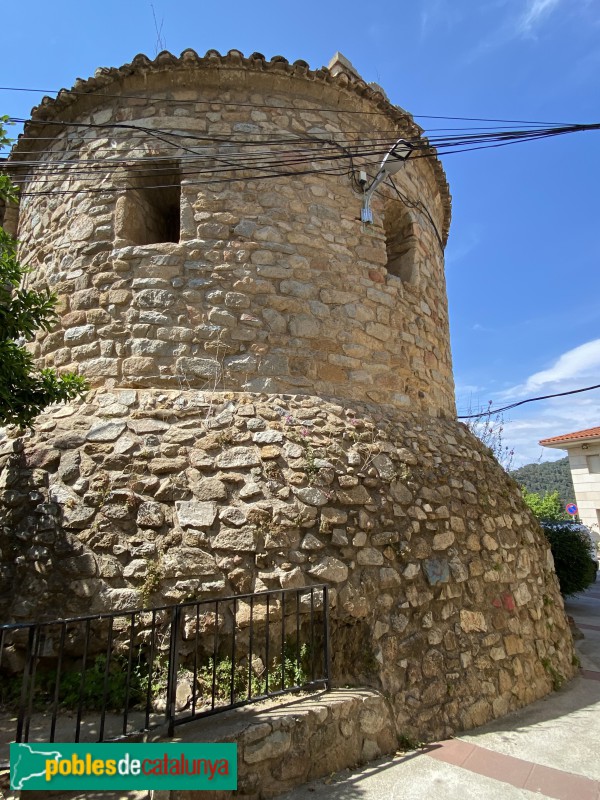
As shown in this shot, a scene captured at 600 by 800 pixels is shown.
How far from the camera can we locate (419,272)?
5.91 meters

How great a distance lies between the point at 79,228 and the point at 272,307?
2146 millimetres

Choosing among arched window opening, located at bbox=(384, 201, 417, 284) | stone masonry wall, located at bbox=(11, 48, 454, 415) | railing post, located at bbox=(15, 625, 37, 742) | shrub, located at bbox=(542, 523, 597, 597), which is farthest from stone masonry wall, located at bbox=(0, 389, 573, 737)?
shrub, located at bbox=(542, 523, 597, 597)

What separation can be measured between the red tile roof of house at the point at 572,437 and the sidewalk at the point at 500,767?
17.6 m

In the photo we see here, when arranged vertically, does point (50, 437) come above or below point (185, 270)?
below

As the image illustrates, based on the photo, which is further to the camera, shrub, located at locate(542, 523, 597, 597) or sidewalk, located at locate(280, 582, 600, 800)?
shrub, located at locate(542, 523, 597, 597)

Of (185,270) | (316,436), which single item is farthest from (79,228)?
(316,436)

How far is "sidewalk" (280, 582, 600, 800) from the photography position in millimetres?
2703

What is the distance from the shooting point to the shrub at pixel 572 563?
→ 9.03 metres

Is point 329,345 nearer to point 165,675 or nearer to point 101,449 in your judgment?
point 101,449

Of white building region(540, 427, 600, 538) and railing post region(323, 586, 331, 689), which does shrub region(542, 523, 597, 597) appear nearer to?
railing post region(323, 586, 331, 689)

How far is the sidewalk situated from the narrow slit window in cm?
465

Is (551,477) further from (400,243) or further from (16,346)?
(16,346)

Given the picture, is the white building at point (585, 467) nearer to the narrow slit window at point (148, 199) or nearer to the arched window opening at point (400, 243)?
the arched window opening at point (400, 243)

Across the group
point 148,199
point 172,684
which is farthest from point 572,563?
point 148,199
